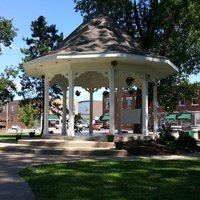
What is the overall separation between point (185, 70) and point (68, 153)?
1717 cm

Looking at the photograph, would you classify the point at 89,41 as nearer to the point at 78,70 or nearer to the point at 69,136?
the point at 78,70

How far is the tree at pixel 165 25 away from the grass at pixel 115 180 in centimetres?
1674

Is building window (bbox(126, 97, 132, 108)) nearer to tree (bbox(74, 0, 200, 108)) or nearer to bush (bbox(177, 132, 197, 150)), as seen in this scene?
tree (bbox(74, 0, 200, 108))

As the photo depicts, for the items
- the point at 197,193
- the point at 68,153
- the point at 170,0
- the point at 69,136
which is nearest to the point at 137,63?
the point at 69,136

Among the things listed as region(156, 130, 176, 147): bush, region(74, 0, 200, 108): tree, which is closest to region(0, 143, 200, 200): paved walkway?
region(156, 130, 176, 147): bush

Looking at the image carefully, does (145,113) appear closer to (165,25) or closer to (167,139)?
(167,139)

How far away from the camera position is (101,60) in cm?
1953

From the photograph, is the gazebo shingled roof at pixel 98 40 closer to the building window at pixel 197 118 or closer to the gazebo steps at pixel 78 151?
the gazebo steps at pixel 78 151

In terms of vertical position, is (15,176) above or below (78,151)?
below

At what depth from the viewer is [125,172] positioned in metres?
10.9

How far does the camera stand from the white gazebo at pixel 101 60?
18.9 meters

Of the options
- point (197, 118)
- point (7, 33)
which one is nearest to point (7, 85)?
point (7, 33)

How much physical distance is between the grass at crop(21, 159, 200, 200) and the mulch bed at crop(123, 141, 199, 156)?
10.5 feet

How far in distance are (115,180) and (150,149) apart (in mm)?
7350
